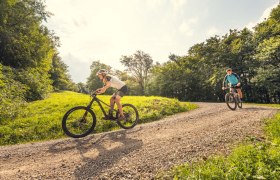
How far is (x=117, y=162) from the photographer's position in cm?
586

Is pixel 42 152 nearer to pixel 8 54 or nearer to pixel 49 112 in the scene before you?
pixel 49 112

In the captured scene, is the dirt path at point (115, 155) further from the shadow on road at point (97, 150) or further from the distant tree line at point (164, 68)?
the distant tree line at point (164, 68)

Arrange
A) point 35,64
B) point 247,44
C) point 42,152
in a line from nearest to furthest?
1. point 42,152
2. point 35,64
3. point 247,44

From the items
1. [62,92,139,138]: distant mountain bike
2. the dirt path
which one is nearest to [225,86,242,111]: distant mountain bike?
the dirt path

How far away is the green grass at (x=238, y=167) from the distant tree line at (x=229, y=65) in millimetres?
32351

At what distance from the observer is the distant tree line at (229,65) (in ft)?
114

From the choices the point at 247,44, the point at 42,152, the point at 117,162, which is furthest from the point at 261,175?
the point at 247,44

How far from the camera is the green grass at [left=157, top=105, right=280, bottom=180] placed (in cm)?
432

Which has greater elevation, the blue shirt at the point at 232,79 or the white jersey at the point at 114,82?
the blue shirt at the point at 232,79

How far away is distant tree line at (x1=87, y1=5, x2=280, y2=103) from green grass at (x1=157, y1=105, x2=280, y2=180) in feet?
106

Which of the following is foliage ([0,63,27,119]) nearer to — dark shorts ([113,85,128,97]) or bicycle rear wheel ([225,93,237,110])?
dark shorts ([113,85,128,97])

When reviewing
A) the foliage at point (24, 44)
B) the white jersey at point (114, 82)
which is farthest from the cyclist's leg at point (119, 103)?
the foliage at point (24, 44)

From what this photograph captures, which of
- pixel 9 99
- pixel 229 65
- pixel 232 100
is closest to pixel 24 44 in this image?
pixel 9 99

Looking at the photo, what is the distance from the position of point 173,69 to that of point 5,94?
49.0 metres
